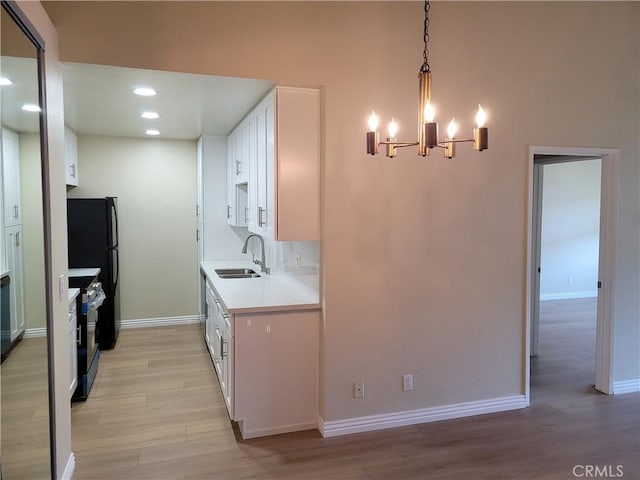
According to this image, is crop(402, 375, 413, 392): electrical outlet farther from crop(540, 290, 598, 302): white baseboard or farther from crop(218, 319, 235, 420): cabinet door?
crop(540, 290, 598, 302): white baseboard

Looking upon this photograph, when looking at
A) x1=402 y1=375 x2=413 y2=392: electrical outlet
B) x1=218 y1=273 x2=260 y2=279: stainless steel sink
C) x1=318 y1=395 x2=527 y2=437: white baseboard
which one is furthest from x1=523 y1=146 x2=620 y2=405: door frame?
x1=218 y1=273 x2=260 y2=279: stainless steel sink

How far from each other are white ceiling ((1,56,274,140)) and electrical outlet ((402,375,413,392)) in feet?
7.24

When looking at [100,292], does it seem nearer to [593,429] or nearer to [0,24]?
[0,24]

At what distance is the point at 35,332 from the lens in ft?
6.99

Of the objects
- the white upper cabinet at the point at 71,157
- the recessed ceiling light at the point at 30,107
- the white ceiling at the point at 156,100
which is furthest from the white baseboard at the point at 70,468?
the white upper cabinet at the point at 71,157

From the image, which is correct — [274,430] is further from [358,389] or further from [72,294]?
[72,294]

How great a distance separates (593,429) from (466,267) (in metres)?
1.41

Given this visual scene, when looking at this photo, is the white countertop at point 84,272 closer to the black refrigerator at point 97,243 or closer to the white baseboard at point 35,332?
the black refrigerator at point 97,243

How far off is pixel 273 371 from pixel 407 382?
949 mm

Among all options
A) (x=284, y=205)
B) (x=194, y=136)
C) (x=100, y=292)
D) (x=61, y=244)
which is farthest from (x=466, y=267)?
(x=194, y=136)

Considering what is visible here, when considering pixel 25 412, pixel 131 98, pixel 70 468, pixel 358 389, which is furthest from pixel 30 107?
pixel 358 389

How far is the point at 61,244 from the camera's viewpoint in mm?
2531

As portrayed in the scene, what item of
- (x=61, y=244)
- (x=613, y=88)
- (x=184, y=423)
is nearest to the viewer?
(x=61, y=244)

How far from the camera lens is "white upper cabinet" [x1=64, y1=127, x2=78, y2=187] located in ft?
16.4
